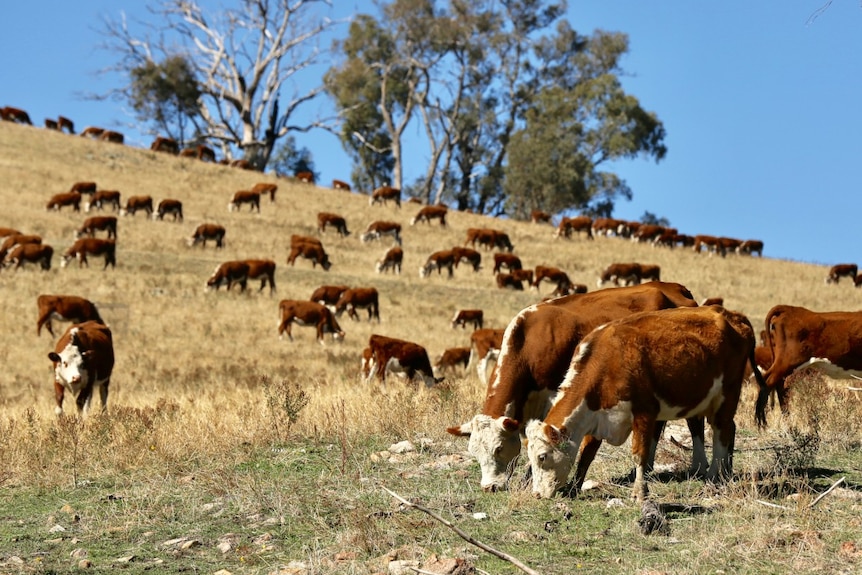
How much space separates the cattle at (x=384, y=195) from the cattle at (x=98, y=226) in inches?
763

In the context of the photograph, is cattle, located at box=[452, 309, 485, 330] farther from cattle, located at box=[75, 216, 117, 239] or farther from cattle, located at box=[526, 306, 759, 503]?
cattle, located at box=[526, 306, 759, 503]

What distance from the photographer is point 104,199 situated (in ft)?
139

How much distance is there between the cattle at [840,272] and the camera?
146 feet

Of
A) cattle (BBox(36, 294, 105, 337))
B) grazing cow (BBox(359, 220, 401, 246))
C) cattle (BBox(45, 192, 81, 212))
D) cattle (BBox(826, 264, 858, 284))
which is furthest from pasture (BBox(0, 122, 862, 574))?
cattle (BBox(826, 264, 858, 284))

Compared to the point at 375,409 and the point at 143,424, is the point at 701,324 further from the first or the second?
the point at 143,424

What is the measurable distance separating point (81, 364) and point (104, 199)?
2977 centimetres

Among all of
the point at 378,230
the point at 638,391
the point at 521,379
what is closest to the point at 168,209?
the point at 378,230

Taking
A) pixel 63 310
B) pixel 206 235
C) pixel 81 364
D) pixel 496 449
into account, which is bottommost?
pixel 81 364

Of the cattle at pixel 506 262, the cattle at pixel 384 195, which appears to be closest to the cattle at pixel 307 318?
the cattle at pixel 506 262

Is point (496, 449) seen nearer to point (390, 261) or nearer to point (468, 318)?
point (468, 318)

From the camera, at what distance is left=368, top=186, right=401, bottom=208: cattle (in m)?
54.1

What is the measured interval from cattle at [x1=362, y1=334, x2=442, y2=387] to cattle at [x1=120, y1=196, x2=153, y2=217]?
2657 cm

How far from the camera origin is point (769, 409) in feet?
37.6

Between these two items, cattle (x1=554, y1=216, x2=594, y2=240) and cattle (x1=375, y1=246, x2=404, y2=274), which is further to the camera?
cattle (x1=554, y1=216, x2=594, y2=240)
